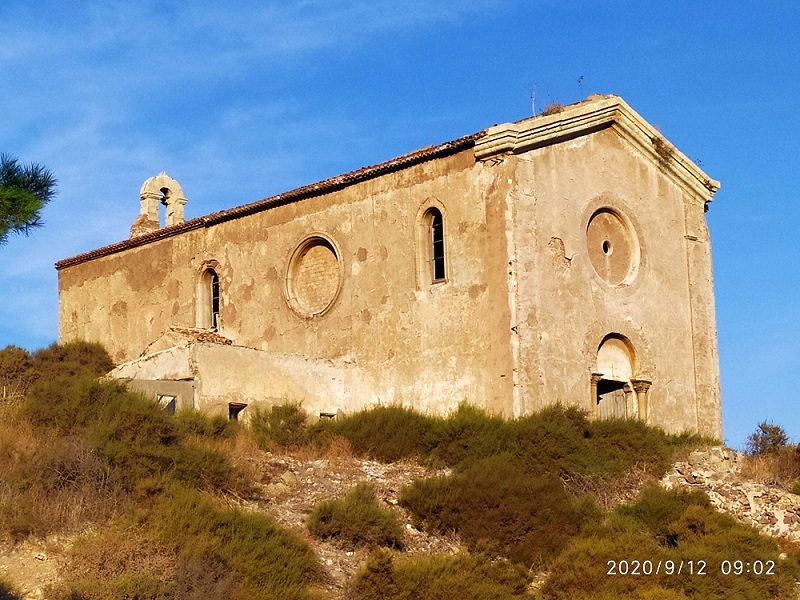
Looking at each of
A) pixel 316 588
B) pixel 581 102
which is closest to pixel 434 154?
pixel 581 102

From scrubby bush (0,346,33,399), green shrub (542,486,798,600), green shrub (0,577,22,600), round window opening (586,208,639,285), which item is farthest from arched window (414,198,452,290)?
green shrub (0,577,22,600)

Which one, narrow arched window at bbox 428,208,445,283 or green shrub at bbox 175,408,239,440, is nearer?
green shrub at bbox 175,408,239,440

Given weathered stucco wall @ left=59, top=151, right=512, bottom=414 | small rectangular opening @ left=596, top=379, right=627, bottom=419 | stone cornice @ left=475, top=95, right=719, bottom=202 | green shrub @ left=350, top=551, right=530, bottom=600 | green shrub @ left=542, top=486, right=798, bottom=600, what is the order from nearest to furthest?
green shrub @ left=350, top=551, right=530, bottom=600 < green shrub @ left=542, top=486, right=798, bottom=600 < weathered stucco wall @ left=59, top=151, right=512, bottom=414 < stone cornice @ left=475, top=95, right=719, bottom=202 < small rectangular opening @ left=596, top=379, right=627, bottom=419

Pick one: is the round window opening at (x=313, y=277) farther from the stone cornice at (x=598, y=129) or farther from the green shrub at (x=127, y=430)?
the green shrub at (x=127, y=430)

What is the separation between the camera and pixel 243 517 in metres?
17.8

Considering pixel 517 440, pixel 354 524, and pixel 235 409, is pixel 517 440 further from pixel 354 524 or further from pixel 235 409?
pixel 235 409

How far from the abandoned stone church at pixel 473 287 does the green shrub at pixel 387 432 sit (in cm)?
109

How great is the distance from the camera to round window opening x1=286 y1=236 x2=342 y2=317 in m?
27.5

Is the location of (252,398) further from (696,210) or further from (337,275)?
(696,210)

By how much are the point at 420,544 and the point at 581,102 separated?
36.6 feet

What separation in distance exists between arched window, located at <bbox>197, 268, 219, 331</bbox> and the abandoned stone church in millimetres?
48

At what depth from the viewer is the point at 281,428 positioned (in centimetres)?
2358

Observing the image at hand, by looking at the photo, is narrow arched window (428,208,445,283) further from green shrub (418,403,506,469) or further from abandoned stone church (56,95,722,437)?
green shrub (418,403,506,469)

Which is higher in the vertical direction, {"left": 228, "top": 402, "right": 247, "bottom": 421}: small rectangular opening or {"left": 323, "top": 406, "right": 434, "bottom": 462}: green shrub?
{"left": 228, "top": 402, "right": 247, "bottom": 421}: small rectangular opening
